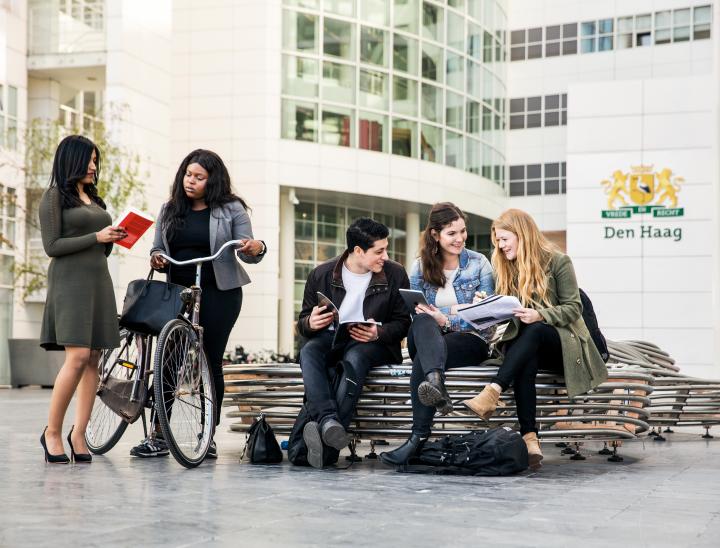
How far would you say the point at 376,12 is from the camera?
36.5 metres

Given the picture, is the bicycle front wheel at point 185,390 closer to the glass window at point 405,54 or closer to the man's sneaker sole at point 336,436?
the man's sneaker sole at point 336,436

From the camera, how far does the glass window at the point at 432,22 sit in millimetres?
38000

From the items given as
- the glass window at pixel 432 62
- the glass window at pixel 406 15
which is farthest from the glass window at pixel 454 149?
the glass window at pixel 406 15

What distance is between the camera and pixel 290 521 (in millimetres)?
4223

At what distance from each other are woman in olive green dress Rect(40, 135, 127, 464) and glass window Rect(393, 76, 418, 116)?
101 feet

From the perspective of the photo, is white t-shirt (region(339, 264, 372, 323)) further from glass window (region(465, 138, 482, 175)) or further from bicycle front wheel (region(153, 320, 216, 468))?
glass window (region(465, 138, 482, 175))

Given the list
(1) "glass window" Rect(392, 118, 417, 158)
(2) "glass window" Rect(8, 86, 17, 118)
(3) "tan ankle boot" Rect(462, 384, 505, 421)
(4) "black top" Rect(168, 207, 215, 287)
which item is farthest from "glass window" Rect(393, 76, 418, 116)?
(3) "tan ankle boot" Rect(462, 384, 505, 421)

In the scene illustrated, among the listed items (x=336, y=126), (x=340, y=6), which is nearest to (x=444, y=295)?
(x=336, y=126)

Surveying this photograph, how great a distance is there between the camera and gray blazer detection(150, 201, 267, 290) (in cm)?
690

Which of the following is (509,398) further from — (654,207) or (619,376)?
(654,207)

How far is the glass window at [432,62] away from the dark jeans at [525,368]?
105ft

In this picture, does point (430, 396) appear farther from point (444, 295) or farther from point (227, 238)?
point (227, 238)

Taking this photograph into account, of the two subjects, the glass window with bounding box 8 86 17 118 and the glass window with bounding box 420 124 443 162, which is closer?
the glass window with bounding box 8 86 17 118

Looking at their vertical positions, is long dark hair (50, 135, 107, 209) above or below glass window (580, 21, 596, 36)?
below
